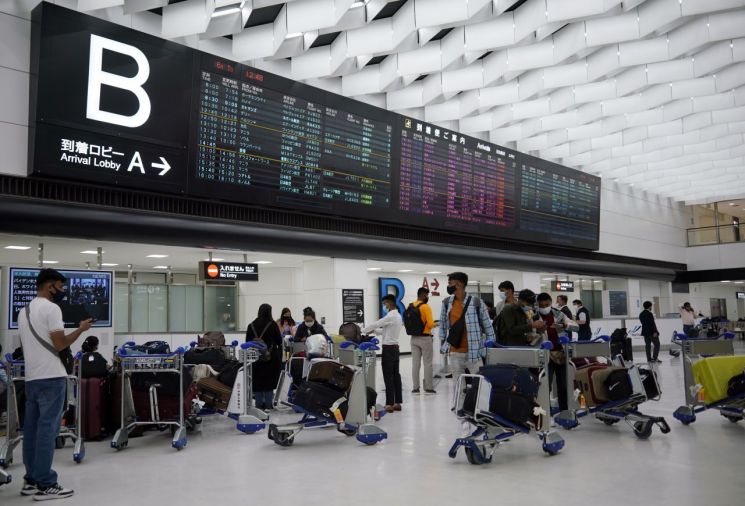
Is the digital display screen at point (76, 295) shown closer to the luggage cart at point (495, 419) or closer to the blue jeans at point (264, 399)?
the blue jeans at point (264, 399)

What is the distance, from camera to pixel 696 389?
630 centimetres

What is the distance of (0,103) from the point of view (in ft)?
21.6

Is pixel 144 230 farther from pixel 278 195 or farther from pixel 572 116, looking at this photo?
pixel 572 116

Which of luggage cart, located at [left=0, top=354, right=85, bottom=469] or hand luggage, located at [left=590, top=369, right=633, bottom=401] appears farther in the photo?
hand luggage, located at [left=590, top=369, right=633, bottom=401]

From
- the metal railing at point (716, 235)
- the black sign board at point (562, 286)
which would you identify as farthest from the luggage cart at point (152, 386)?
the metal railing at point (716, 235)

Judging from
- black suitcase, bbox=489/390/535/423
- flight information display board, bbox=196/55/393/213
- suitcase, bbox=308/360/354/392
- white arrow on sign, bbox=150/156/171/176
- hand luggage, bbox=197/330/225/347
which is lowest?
black suitcase, bbox=489/390/535/423

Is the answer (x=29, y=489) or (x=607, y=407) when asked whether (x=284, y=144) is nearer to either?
(x=607, y=407)

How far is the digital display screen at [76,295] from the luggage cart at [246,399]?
2608mm

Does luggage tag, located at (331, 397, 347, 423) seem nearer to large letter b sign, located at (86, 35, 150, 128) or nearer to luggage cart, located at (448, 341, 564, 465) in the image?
luggage cart, located at (448, 341, 564, 465)

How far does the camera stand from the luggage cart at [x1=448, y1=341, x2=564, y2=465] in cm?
492

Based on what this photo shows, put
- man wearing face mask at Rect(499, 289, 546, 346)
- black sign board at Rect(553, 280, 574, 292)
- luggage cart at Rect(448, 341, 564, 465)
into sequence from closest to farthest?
luggage cart at Rect(448, 341, 564, 465)
man wearing face mask at Rect(499, 289, 546, 346)
black sign board at Rect(553, 280, 574, 292)

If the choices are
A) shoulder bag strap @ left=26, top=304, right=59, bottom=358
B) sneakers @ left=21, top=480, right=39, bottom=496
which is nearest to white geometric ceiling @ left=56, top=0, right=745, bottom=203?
shoulder bag strap @ left=26, top=304, right=59, bottom=358

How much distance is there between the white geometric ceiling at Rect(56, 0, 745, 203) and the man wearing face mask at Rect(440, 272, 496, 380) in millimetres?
3177

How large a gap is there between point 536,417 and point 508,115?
7136mm
